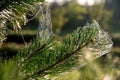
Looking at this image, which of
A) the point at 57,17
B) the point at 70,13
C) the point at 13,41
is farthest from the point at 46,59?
the point at 70,13

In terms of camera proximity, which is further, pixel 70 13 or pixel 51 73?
pixel 70 13

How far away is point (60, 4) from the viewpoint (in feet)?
126

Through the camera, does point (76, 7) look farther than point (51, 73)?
Yes

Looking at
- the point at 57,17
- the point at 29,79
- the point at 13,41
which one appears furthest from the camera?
the point at 57,17

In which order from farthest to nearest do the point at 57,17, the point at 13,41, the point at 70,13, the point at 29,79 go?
the point at 70,13, the point at 57,17, the point at 13,41, the point at 29,79

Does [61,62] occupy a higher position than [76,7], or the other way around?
[61,62]

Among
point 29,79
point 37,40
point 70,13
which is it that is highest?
point 37,40

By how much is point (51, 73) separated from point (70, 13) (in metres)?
36.9

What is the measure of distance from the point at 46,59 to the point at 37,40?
3.9 inches

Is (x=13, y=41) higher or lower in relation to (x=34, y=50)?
lower

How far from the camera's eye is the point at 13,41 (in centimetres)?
2358

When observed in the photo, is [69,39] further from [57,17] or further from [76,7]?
[76,7]

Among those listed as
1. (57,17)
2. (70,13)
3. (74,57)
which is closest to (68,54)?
(74,57)

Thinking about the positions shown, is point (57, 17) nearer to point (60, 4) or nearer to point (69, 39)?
point (60, 4)
